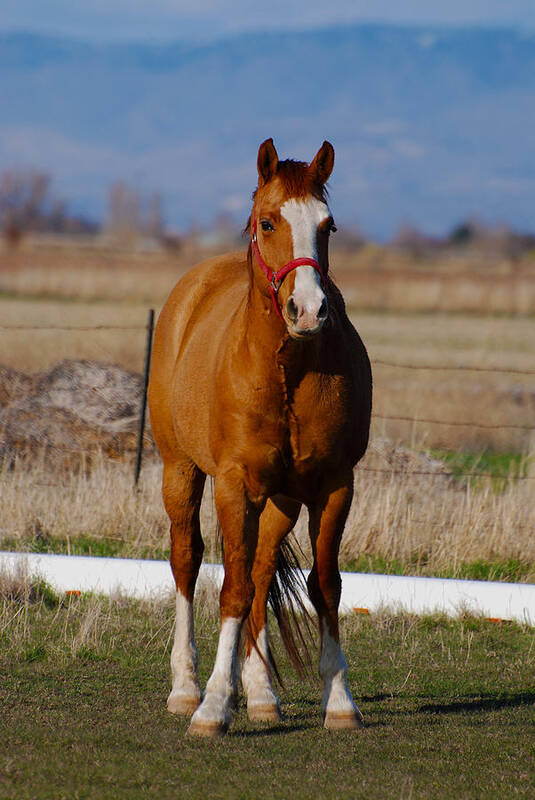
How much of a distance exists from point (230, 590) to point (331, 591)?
0.49 m

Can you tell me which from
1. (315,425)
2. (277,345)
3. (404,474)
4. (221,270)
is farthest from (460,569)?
(277,345)

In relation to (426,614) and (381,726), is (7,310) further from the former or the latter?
(381,726)

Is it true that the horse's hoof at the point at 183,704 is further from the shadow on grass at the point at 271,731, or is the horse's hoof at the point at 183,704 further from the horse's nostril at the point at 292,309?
the horse's nostril at the point at 292,309

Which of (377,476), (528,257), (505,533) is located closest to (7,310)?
(377,476)

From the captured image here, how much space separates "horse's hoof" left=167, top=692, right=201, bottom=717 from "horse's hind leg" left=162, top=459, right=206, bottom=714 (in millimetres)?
14

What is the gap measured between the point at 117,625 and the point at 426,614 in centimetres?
194

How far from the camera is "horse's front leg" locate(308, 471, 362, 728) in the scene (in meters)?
4.89

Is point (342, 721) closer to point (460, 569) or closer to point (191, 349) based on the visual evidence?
point (191, 349)

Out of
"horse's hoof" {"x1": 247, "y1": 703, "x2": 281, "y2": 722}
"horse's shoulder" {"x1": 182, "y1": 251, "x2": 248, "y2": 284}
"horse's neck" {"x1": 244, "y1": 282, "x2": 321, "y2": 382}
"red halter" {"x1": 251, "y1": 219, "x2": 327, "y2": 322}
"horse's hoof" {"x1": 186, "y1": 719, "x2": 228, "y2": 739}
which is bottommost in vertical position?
"horse's hoof" {"x1": 247, "y1": 703, "x2": 281, "y2": 722}

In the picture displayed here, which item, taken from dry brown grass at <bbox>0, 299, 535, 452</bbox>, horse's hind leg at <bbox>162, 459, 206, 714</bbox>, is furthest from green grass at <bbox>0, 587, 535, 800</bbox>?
Answer: dry brown grass at <bbox>0, 299, 535, 452</bbox>

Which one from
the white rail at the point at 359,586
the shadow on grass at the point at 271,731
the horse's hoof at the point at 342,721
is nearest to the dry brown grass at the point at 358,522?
the white rail at the point at 359,586

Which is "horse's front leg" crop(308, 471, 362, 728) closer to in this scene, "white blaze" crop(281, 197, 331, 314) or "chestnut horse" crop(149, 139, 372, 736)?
"chestnut horse" crop(149, 139, 372, 736)

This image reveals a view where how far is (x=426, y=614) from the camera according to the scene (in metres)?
7.09

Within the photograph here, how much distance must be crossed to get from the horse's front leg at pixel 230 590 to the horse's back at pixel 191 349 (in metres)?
0.59
